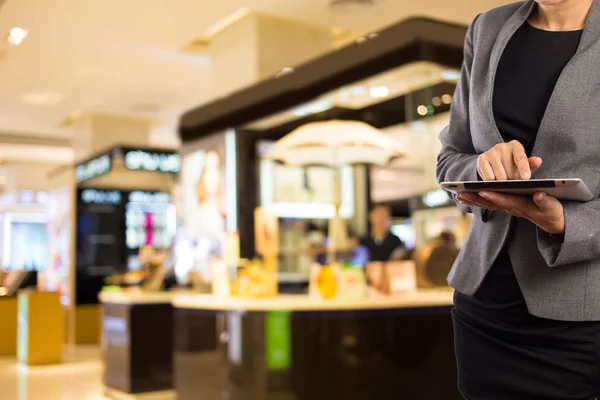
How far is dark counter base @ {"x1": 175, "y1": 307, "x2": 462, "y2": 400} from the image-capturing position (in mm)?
4246

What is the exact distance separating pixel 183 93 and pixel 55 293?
3.28 metres

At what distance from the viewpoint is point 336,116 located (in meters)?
5.97

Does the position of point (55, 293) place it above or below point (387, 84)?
below

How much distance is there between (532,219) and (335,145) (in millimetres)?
4899

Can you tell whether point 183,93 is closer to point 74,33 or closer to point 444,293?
point 74,33

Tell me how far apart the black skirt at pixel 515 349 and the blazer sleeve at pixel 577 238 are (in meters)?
0.10

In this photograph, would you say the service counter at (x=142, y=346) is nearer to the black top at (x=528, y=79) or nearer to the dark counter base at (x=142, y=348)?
the dark counter base at (x=142, y=348)

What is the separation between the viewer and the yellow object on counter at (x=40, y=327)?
29.1 ft

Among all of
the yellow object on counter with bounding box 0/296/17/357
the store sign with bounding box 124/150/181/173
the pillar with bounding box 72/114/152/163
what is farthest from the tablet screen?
the pillar with bounding box 72/114/152/163

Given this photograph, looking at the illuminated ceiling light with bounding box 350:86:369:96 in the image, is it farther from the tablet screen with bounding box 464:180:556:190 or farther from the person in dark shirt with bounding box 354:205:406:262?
the tablet screen with bounding box 464:180:556:190

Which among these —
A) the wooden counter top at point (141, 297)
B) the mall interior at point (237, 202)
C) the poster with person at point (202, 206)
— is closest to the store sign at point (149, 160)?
the mall interior at point (237, 202)

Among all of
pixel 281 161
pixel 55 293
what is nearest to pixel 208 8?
pixel 281 161

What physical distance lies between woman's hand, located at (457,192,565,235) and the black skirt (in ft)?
0.37

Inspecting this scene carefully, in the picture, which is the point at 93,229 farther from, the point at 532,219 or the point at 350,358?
the point at 532,219
